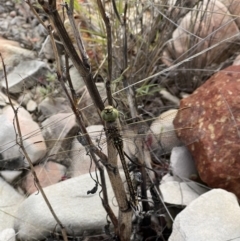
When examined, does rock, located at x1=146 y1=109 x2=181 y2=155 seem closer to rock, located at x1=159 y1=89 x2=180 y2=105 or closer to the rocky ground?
the rocky ground

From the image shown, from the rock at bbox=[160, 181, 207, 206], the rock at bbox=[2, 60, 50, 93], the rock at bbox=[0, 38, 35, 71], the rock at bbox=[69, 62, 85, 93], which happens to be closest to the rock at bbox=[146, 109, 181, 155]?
the rock at bbox=[160, 181, 207, 206]

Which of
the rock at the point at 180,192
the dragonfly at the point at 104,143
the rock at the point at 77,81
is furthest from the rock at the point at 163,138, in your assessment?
the rock at the point at 77,81

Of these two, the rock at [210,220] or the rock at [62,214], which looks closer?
the rock at [210,220]

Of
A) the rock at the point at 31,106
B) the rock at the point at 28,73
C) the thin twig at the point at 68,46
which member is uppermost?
the thin twig at the point at 68,46

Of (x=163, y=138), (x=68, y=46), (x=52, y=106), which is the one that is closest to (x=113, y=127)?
(x=68, y=46)

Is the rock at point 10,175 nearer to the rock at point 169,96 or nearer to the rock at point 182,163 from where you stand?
the rock at point 182,163
